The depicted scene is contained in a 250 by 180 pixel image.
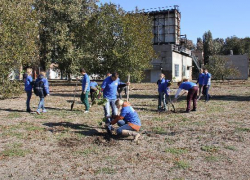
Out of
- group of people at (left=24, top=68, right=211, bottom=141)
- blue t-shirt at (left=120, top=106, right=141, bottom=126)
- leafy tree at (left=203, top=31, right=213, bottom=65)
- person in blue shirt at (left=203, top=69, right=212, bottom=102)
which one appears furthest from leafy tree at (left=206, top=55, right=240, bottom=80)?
leafy tree at (left=203, top=31, right=213, bottom=65)

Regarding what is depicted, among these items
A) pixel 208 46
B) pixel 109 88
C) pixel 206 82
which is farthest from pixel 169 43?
pixel 109 88

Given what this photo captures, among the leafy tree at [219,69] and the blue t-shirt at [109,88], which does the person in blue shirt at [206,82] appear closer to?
the blue t-shirt at [109,88]

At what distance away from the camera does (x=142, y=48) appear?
27.4 meters

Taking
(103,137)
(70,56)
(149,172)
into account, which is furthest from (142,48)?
(149,172)

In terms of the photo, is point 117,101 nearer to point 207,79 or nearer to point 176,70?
point 207,79

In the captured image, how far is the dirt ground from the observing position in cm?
513

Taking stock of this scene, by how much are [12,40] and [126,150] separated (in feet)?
44.6

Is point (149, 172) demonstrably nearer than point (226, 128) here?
Yes

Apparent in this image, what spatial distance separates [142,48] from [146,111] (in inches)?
635

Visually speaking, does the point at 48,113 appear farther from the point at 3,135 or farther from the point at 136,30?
the point at 136,30

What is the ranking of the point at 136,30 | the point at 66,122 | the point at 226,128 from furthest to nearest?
the point at 136,30 → the point at 66,122 → the point at 226,128

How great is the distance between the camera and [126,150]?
6.47 m

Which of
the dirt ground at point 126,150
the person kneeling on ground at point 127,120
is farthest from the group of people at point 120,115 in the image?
the dirt ground at point 126,150

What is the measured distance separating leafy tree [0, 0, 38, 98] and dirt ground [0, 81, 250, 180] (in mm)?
7940
